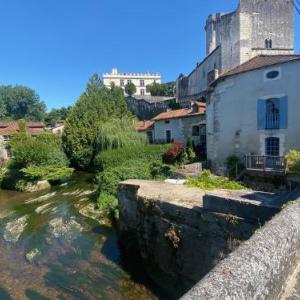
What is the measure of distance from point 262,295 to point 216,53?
3353 centimetres

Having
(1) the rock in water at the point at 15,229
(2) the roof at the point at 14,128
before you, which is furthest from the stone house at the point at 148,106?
(1) the rock in water at the point at 15,229

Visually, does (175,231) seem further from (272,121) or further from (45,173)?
(45,173)

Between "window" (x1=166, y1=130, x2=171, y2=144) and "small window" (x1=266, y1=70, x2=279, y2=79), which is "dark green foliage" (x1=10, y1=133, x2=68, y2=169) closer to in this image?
"window" (x1=166, y1=130, x2=171, y2=144)

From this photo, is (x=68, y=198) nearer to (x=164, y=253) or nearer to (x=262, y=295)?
(x=164, y=253)

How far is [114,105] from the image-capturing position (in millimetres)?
29781

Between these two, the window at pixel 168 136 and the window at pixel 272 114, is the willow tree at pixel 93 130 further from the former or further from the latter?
the window at pixel 272 114

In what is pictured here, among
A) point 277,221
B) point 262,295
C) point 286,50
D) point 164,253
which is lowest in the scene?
point 164,253

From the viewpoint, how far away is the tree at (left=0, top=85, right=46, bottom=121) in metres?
70.9

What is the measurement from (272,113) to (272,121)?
451 mm

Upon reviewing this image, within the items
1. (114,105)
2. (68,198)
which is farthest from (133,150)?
(114,105)

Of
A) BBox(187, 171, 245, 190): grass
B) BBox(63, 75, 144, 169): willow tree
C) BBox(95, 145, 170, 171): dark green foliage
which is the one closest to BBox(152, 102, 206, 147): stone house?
BBox(95, 145, 170, 171): dark green foliage

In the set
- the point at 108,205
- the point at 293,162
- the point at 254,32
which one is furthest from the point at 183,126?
the point at 254,32

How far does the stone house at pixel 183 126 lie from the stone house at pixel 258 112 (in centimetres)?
539

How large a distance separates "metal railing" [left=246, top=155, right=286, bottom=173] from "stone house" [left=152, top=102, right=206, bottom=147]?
840 cm
